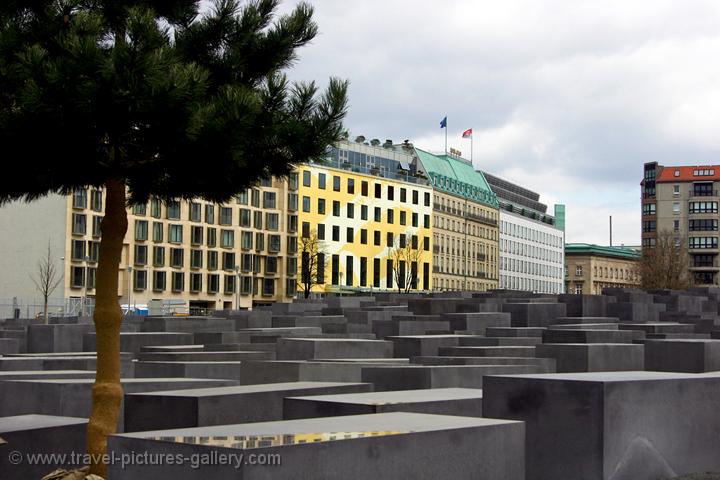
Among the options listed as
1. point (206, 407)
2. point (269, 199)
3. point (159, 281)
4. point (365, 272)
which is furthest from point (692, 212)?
point (206, 407)

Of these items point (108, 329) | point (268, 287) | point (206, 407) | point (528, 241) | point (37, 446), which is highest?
point (528, 241)

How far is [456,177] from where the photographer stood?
129m

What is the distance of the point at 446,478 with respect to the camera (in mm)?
7500

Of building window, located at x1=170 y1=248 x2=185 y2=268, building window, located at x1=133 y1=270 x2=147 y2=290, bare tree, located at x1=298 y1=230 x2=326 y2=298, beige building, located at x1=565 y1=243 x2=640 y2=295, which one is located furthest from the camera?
beige building, located at x1=565 y1=243 x2=640 y2=295

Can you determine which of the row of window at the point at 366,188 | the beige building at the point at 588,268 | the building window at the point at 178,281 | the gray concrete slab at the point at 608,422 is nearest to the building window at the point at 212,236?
the building window at the point at 178,281

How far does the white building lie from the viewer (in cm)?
14162

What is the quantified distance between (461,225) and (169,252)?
1765 inches

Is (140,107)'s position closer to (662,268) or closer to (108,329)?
(108,329)

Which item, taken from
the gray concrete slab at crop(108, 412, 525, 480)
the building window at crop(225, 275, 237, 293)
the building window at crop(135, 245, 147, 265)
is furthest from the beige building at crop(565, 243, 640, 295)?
the gray concrete slab at crop(108, 412, 525, 480)

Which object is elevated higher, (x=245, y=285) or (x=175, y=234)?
(x=175, y=234)

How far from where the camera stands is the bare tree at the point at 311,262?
9819cm

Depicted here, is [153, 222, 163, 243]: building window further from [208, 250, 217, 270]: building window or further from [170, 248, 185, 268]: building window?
[208, 250, 217, 270]: building window

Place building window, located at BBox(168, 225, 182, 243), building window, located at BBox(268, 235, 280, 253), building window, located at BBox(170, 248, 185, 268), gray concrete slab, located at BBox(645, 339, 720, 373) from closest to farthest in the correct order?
gray concrete slab, located at BBox(645, 339, 720, 373)
building window, located at BBox(168, 225, 182, 243)
building window, located at BBox(170, 248, 185, 268)
building window, located at BBox(268, 235, 280, 253)

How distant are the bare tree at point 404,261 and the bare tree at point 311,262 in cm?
962
